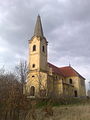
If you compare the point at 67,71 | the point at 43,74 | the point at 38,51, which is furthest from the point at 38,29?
the point at 67,71

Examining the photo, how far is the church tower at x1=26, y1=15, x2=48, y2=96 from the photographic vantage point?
155ft

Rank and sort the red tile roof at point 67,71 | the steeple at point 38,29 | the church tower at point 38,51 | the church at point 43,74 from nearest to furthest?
the church at point 43,74
the church tower at point 38,51
the steeple at point 38,29
the red tile roof at point 67,71

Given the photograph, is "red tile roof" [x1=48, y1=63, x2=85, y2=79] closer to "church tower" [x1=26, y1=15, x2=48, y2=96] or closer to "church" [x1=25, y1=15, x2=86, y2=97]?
"church" [x1=25, y1=15, x2=86, y2=97]

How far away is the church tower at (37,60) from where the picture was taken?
47.2m

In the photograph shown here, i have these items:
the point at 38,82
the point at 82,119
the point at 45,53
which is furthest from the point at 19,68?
the point at 82,119

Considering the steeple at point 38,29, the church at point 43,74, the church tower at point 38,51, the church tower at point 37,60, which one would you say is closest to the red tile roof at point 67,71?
the church at point 43,74

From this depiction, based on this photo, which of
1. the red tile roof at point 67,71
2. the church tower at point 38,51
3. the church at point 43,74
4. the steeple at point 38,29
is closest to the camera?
the church at point 43,74

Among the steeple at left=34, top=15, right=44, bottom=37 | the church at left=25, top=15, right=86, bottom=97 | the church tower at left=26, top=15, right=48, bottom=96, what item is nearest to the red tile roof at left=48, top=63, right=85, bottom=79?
the church at left=25, top=15, right=86, bottom=97

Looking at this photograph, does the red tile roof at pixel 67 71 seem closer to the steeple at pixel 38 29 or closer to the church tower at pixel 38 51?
the church tower at pixel 38 51

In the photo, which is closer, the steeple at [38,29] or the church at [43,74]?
the church at [43,74]

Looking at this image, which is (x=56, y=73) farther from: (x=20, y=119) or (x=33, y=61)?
(x=20, y=119)

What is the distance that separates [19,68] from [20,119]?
1339 inches

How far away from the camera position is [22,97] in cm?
724

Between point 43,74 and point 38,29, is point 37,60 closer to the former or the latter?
point 43,74
